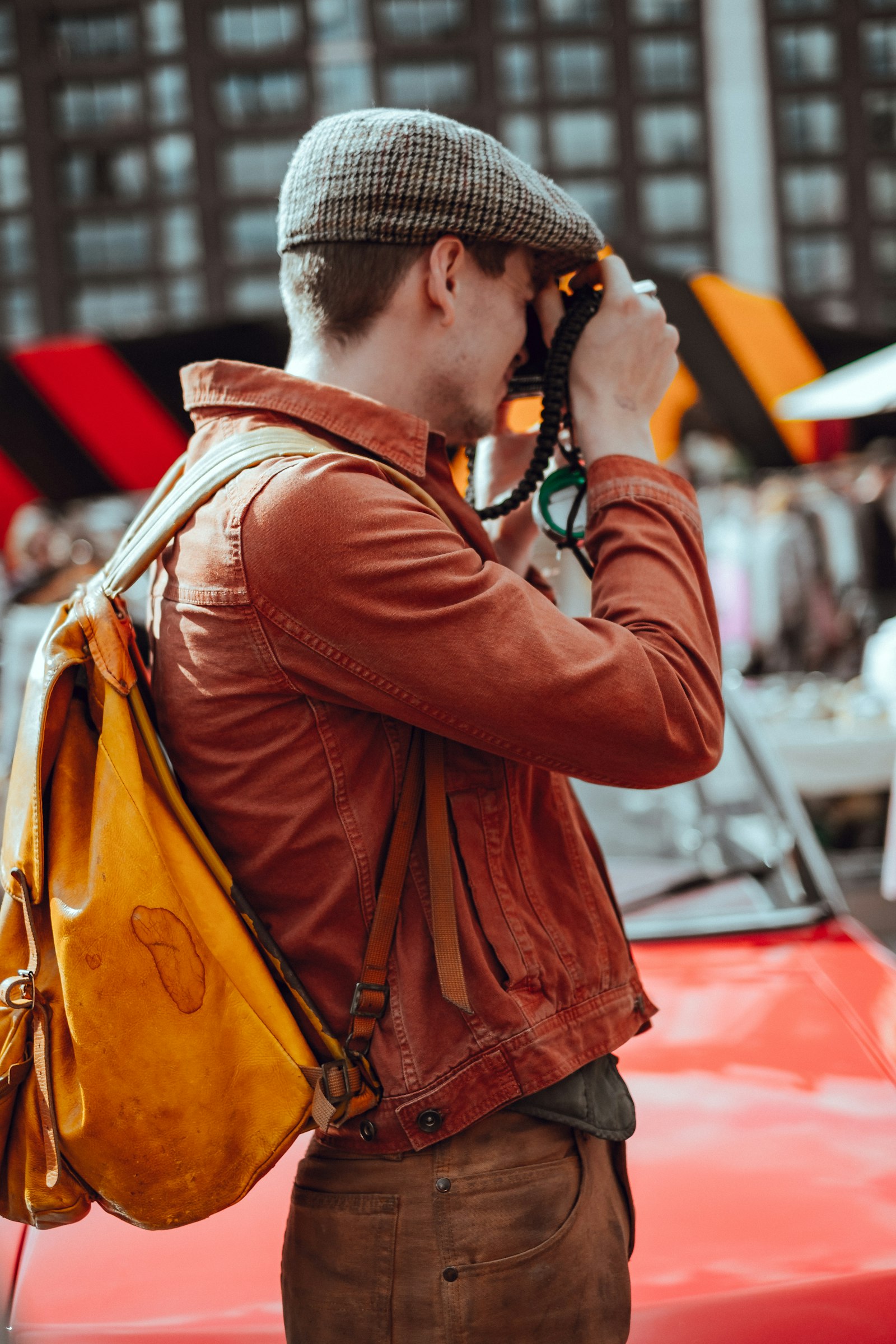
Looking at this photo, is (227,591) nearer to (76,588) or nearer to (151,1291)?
(76,588)

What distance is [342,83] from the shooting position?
968 inches

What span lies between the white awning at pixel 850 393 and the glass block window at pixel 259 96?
70.4ft

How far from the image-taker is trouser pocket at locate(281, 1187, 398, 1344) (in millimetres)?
1047

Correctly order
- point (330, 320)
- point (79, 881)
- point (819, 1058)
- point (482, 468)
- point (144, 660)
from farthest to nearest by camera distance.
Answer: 1. point (819, 1058)
2. point (482, 468)
3. point (144, 660)
4. point (330, 320)
5. point (79, 881)

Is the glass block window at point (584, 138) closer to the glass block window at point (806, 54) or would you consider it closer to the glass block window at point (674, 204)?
the glass block window at point (674, 204)

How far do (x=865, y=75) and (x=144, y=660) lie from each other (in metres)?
27.2

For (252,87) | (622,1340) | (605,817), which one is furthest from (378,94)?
(622,1340)

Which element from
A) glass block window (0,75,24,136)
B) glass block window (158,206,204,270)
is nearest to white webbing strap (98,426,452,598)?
glass block window (158,206,204,270)

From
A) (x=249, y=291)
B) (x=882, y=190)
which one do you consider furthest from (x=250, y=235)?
(x=882, y=190)

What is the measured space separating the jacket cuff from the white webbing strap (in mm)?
148

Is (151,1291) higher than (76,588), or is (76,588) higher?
(76,588)

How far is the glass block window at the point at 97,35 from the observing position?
25.2 m

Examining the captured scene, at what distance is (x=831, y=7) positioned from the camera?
24.0 meters

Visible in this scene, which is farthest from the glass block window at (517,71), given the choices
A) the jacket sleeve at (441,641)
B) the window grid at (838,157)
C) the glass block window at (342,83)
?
the jacket sleeve at (441,641)
